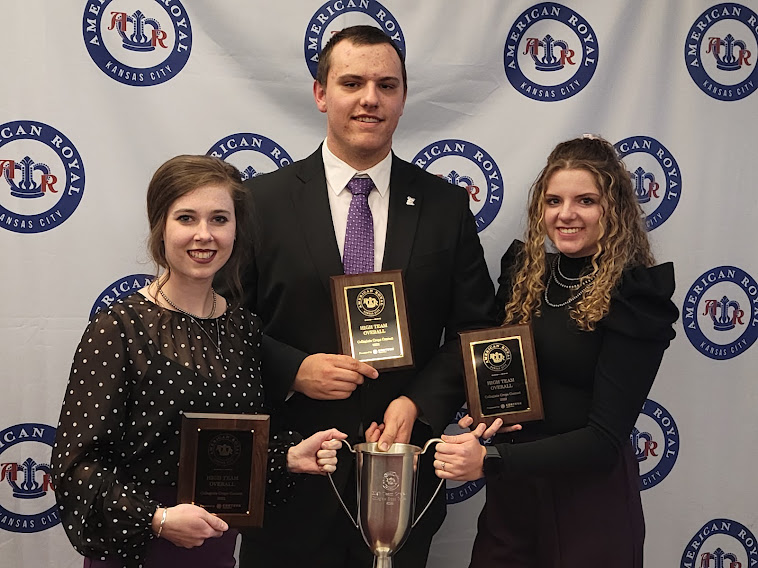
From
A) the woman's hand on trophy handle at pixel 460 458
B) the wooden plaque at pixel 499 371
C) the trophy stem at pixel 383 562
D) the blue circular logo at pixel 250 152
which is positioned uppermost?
the blue circular logo at pixel 250 152

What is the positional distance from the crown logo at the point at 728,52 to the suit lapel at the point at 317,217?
1510 mm

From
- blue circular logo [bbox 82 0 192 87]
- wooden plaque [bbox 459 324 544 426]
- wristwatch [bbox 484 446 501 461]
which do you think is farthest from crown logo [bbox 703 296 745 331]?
blue circular logo [bbox 82 0 192 87]

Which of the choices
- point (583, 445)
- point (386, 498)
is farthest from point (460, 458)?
point (583, 445)

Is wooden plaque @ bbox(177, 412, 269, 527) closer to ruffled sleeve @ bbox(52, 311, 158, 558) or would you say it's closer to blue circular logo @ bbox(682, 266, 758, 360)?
ruffled sleeve @ bbox(52, 311, 158, 558)

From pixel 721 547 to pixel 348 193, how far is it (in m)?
1.87

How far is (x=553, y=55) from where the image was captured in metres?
2.80

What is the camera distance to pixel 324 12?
2.68m

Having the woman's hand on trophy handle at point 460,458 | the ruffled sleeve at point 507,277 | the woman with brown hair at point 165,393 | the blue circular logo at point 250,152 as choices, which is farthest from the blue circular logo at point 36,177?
the woman's hand on trophy handle at point 460,458

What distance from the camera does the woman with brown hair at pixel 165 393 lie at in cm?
161

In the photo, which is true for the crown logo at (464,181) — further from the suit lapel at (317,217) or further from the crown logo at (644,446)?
the crown logo at (644,446)

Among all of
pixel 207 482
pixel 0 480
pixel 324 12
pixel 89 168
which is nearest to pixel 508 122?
pixel 324 12

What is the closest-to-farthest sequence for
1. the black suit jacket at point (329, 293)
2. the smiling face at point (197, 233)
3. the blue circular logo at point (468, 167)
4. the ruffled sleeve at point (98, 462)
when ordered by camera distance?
the ruffled sleeve at point (98, 462) → the smiling face at point (197, 233) → the black suit jacket at point (329, 293) → the blue circular logo at point (468, 167)

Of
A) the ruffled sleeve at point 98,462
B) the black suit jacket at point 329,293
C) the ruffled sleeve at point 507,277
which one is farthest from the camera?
the ruffled sleeve at point 507,277

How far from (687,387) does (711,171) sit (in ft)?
2.42
